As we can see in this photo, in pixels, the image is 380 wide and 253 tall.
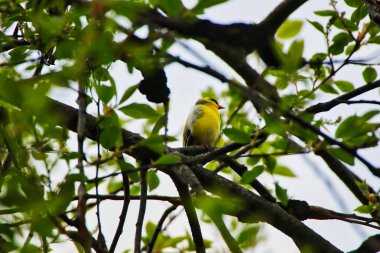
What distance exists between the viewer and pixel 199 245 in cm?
318

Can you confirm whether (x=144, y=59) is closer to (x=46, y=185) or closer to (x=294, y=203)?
(x=46, y=185)

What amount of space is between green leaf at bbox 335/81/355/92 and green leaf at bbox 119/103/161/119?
1269 mm

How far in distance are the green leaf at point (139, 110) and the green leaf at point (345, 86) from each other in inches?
50.0

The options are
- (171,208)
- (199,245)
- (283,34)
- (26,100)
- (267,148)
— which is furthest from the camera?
(267,148)

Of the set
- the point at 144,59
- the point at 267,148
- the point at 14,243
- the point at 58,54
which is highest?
the point at 267,148

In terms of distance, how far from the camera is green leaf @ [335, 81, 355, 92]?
3016 millimetres

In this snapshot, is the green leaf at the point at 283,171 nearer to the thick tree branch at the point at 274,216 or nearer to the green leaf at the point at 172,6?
the thick tree branch at the point at 274,216

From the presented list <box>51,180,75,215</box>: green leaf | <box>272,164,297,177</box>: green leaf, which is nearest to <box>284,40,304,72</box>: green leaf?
<box>51,180,75,215</box>: green leaf

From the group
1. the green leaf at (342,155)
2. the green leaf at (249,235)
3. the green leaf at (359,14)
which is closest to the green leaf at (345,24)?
the green leaf at (359,14)

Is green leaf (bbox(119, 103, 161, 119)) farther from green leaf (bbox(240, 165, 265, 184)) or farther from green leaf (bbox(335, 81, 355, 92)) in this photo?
green leaf (bbox(335, 81, 355, 92))

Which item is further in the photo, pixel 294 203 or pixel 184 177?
pixel 294 203

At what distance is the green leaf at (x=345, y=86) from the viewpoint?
9.89 ft

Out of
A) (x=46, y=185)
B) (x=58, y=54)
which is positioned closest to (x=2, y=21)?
(x=58, y=54)

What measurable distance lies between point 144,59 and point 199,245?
1.68 meters
